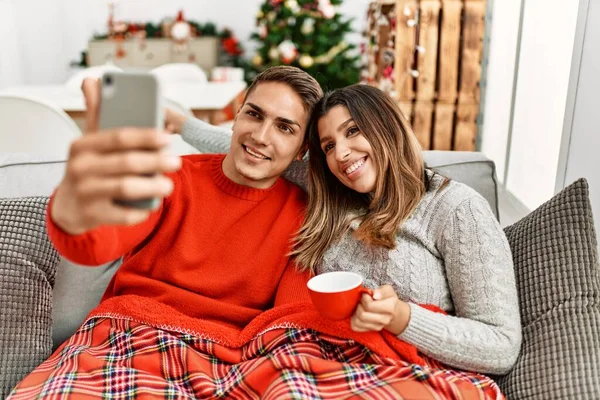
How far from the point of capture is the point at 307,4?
5203 millimetres

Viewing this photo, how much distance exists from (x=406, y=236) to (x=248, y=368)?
0.48 meters

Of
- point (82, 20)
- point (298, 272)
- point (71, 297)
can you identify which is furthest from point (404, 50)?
point (82, 20)

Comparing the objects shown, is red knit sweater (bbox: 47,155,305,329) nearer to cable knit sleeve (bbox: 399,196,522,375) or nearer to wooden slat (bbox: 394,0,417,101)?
cable knit sleeve (bbox: 399,196,522,375)

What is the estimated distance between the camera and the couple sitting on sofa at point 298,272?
1.10 metres

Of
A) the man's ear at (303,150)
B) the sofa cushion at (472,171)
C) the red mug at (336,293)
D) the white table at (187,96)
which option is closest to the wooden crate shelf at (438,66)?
the white table at (187,96)

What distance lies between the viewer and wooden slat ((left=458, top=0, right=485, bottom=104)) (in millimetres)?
2844

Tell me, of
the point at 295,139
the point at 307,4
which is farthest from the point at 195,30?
the point at 295,139

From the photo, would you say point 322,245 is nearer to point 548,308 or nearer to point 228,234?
point 228,234

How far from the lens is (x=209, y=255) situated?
54.4 inches

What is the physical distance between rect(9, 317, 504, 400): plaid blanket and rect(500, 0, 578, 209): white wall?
4.04 feet

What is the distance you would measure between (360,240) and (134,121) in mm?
800

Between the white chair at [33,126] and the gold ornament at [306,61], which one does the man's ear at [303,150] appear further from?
the gold ornament at [306,61]

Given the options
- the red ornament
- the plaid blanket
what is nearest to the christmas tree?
the red ornament

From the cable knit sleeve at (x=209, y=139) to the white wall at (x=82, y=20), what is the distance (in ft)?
16.6
